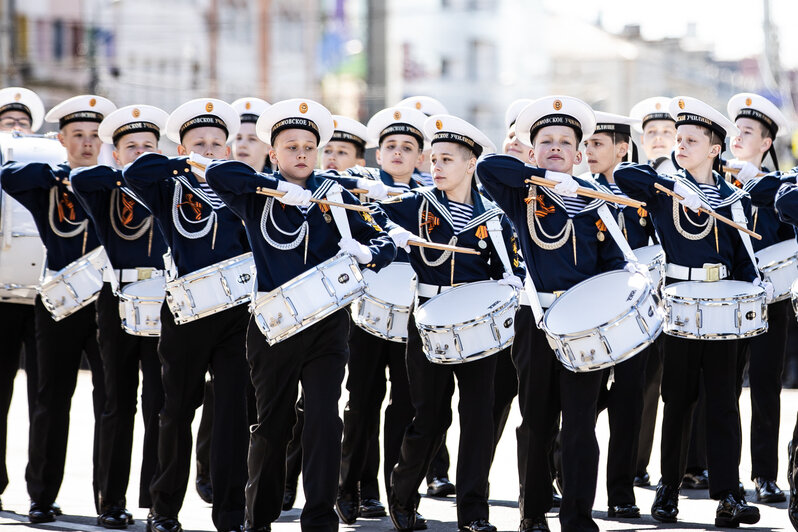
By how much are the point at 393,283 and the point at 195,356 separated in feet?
4.58

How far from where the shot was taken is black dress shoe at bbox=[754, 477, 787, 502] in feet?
27.9

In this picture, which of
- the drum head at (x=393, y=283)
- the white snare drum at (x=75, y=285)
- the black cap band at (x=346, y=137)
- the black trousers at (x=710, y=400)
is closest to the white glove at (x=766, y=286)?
the black trousers at (x=710, y=400)

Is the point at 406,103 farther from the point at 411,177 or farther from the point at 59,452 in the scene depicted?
the point at 59,452

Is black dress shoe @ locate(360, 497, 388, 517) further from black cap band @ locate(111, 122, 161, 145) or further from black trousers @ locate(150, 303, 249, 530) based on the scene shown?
black cap band @ locate(111, 122, 161, 145)

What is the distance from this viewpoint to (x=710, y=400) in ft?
25.7

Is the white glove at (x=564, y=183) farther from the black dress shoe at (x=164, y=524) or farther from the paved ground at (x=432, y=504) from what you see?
the black dress shoe at (x=164, y=524)

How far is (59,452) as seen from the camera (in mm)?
8445

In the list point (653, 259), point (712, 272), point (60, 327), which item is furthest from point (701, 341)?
point (60, 327)

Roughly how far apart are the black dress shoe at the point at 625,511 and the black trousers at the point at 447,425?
1.04m

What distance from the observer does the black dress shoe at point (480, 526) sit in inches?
291

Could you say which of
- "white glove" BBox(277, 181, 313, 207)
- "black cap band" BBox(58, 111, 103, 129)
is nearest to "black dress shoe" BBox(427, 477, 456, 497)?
"white glove" BBox(277, 181, 313, 207)

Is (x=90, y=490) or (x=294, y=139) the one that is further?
(x=90, y=490)

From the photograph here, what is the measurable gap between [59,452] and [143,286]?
1.31m

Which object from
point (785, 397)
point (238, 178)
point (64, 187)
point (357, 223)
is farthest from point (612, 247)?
point (785, 397)
